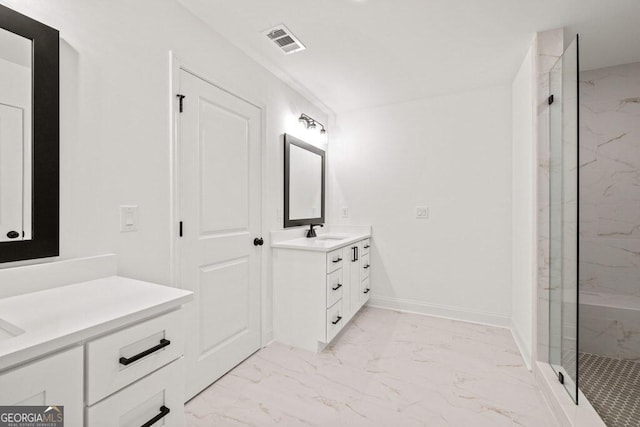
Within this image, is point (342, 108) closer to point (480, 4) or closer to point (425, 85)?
point (425, 85)

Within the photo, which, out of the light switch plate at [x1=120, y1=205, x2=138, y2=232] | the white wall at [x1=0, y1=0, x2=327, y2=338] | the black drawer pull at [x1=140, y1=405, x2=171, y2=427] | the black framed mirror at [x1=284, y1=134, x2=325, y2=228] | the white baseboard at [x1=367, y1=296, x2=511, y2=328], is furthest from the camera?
the white baseboard at [x1=367, y1=296, x2=511, y2=328]

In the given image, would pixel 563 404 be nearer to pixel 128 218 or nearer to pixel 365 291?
pixel 365 291

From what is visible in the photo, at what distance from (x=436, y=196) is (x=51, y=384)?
3059mm

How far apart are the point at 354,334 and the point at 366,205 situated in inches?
55.6

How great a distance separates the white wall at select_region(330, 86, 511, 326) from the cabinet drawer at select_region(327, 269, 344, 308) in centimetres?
99

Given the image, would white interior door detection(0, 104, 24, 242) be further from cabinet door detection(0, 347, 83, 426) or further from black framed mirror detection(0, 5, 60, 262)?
cabinet door detection(0, 347, 83, 426)

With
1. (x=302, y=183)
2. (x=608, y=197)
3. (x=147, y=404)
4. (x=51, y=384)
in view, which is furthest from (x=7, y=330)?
(x=608, y=197)

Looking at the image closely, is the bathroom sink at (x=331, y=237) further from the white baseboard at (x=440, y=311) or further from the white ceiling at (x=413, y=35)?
the white ceiling at (x=413, y=35)

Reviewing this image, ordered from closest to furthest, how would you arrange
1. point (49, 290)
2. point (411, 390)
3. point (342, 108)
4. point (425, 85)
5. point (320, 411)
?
point (49, 290)
point (320, 411)
point (411, 390)
point (425, 85)
point (342, 108)

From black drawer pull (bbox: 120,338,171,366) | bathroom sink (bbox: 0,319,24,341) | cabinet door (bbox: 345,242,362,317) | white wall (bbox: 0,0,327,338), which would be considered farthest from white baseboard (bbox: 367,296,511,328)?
bathroom sink (bbox: 0,319,24,341)

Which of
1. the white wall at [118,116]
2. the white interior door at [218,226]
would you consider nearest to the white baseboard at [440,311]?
the white interior door at [218,226]

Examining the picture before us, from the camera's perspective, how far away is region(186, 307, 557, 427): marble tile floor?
1.57 m

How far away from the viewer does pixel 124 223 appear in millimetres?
1391

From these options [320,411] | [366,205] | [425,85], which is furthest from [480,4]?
[320,411]
